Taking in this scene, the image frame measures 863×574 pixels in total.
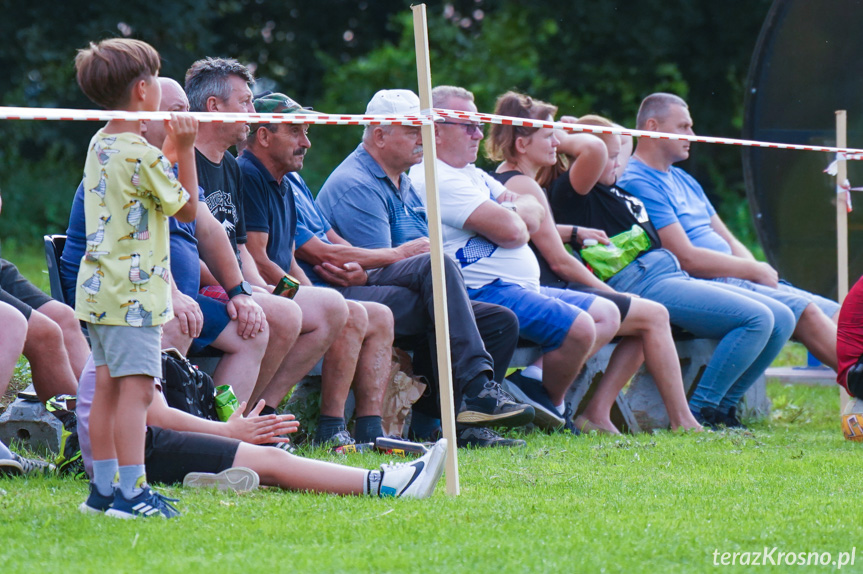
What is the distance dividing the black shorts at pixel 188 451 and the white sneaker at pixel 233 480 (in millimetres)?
25

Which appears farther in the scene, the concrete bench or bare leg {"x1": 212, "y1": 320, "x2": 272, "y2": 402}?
the concrete bench

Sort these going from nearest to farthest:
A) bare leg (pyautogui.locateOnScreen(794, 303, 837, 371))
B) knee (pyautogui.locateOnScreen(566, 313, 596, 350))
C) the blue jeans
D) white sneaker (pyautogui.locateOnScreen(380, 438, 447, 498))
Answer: white sneaker (pyautogui.locateOnScreen(380, 438, 447, 498)) < knee (pyautogui.locateOnScreen(566, 313, 596, 350)) < the blue jeans < bare leg (pyautogui.locateOnScreen(794, 303, 837, 371))

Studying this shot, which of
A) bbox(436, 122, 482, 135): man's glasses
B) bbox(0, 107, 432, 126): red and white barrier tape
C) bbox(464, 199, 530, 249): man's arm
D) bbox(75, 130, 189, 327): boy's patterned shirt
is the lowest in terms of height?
bbox(464, 199, 530, 249): man's arm

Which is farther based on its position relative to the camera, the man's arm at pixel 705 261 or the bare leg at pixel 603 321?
the man's arm at pixel 705 261

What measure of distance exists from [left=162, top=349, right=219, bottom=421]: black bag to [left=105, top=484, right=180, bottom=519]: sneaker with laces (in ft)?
2.29

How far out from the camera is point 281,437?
409cm

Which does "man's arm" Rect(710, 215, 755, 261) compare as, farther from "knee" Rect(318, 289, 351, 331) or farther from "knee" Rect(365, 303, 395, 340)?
"knee" Rect(318, 289, 351, 331)

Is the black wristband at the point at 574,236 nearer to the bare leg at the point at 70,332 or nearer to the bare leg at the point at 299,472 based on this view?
the bare leg at the point at 70,332

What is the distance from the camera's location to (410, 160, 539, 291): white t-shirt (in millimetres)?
6043

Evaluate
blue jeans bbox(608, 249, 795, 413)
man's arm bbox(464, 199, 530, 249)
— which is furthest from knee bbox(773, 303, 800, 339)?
man's arm bbox(464, 199, 530, 249)

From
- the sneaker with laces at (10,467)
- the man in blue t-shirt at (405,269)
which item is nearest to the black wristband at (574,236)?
the man in blue t-shirt at (405,269)

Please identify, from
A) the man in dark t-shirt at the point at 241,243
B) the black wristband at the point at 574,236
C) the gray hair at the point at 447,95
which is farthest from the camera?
the black wristband at the point at 574,236

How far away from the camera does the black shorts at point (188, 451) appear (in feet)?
12.8

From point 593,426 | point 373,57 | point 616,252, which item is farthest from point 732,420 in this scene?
point 373,57
